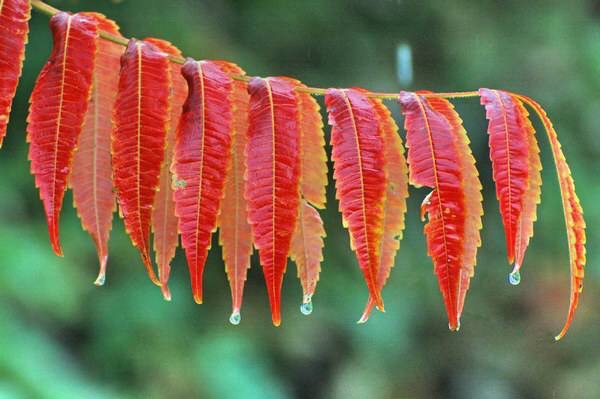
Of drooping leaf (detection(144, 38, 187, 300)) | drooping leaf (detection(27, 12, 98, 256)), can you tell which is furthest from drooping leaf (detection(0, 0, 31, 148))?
drooping leaf (detection(144, 38, 187, 300))

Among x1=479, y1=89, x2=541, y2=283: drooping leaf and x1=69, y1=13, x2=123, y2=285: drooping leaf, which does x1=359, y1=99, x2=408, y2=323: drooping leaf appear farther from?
x1=69, y1=13, x2=123, y2=285: drooping leaf

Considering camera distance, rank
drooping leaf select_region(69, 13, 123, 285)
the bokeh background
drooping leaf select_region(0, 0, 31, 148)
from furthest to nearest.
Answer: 1. the bokeh background
2. drooping leaf select_region(69, 13, 123, 285)
3. drooping leaf select_region(0, 0, 31, 148)

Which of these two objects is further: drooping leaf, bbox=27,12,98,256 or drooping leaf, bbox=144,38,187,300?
drooping leaf, bbox=144,38,187,300

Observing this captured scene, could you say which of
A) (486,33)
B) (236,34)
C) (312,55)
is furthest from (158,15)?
(486,33)

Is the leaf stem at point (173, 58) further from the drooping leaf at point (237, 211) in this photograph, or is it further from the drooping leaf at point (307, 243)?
the drooping leaf at point (307, 243)

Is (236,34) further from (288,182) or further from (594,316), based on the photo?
(288,182)

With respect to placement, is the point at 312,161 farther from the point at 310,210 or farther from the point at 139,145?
the point at 139,145
